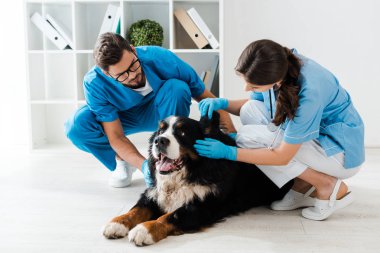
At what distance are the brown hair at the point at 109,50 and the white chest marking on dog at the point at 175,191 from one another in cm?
55

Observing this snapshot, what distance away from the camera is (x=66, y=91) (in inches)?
150

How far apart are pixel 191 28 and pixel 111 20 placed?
1.95 ft

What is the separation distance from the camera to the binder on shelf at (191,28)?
334 cm

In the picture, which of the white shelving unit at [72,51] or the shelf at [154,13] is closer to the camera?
the white shelving unit at [72,51]

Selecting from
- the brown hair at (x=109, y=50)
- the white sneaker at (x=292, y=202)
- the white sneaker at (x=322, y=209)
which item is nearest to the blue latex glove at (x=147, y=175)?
the brown hair at (x=109, y=50)

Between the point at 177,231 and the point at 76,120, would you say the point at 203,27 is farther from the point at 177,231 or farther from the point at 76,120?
the point at 177,231

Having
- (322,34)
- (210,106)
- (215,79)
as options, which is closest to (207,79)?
(215,79)

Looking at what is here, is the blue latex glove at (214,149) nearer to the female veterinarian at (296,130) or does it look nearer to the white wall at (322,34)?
the female veterinarian at (296,130)

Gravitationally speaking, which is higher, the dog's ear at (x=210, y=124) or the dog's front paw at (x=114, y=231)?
the dog's ear at (x=210, y=124)

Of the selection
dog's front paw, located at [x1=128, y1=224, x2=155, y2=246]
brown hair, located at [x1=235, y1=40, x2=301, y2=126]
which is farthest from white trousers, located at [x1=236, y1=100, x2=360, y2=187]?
dog's front paw, located at [x1=128, y1=224, x2=155, y2=246]

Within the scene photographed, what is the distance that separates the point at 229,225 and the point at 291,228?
10.5 inches

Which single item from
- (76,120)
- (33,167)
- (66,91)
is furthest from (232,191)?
(66,91)

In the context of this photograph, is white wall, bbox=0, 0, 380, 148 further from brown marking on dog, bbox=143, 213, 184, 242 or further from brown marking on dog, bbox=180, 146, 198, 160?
brown marking on dog, bbox=143, 213, 184, 242

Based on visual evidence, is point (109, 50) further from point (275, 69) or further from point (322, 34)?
point (322, 34)
